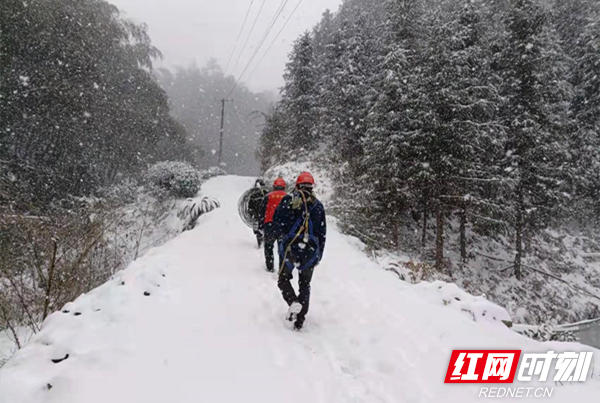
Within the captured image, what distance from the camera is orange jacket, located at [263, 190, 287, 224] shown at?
5883 mm

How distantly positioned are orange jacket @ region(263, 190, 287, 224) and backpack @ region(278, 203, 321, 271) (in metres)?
2.02

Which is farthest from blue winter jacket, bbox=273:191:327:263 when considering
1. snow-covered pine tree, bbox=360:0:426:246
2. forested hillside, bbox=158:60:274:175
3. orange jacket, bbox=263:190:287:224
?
forested hillside, bbox=158:60:274:175

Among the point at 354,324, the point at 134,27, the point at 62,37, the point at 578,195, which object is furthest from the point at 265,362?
the point at 134,27

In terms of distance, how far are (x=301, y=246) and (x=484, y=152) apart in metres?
12.1

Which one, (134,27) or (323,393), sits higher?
(134,27)

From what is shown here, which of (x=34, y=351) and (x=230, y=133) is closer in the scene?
(x=34, y=351)

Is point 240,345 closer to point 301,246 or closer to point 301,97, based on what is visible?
point 301,246

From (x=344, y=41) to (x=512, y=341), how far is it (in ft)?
69.2

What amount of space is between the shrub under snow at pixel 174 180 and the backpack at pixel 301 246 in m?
14.6

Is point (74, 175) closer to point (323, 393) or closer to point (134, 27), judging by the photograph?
point (134, 27)

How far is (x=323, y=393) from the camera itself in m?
2.62

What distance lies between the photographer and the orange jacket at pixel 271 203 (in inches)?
232

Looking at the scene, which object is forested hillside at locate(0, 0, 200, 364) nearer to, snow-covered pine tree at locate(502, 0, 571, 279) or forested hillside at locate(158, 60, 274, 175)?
snow-covered pine tree at locate(502, 0, 571, 279)

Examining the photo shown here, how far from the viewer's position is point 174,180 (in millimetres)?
16984
